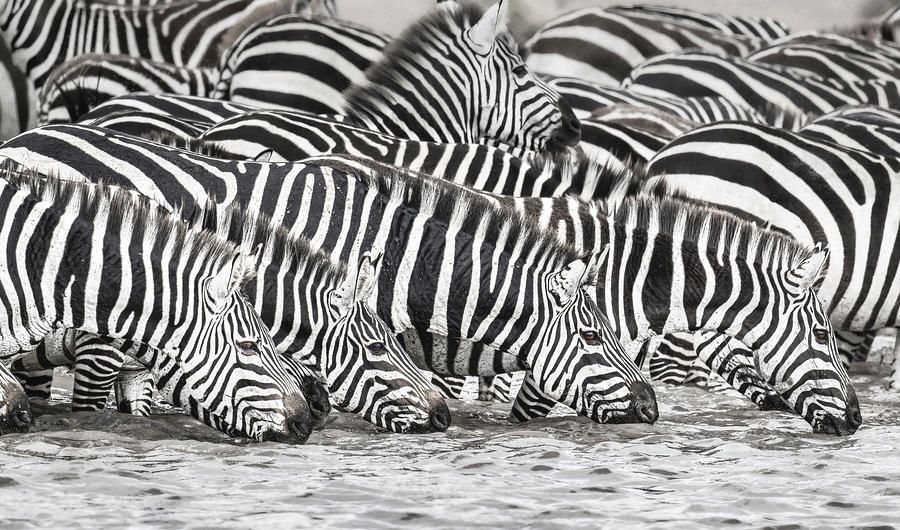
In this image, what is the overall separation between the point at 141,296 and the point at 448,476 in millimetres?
1720

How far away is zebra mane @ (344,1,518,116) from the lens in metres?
11.0

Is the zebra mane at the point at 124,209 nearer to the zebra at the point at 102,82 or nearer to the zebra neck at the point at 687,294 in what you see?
the zebra neck at the point at 687,294

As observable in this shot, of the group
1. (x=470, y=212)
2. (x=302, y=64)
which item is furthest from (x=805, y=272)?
(x=302, y=64)

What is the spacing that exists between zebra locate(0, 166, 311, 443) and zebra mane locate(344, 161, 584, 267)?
1337mm

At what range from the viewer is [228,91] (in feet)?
40.2

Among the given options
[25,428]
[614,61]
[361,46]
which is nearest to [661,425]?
[25,428]

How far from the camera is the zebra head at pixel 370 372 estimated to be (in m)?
7.52

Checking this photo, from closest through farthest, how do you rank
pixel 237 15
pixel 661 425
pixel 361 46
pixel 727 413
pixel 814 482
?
pixel 814 482 → pixel 661 425 → pixel 727 413 → pixel 361 46 → pixel 237 15

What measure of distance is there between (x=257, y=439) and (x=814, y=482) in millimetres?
2555

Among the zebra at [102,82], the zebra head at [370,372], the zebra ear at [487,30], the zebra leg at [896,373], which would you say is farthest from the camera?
the zebra at [102,82]

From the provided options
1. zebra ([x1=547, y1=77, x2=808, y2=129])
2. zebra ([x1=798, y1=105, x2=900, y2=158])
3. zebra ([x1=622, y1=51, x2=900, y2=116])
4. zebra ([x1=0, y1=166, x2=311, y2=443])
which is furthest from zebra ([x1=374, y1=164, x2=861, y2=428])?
zebra ([x1=622, y1=51, x2=900, y2=116])

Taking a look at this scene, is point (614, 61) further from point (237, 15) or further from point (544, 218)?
point (544, 218)

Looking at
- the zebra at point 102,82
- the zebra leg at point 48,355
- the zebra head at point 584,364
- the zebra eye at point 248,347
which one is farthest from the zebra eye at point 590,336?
the zebra at point 102,82

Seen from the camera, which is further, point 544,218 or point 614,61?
point 614,61
